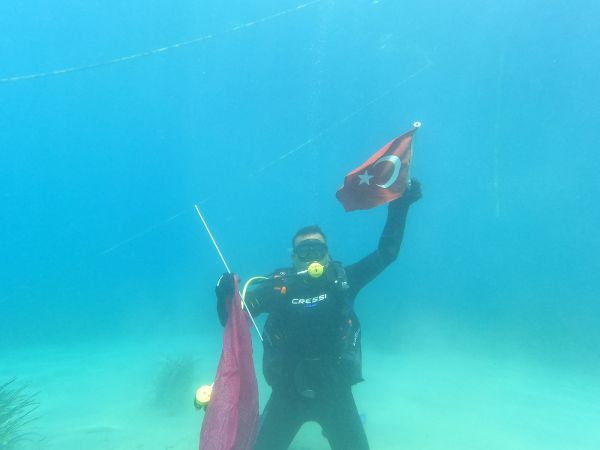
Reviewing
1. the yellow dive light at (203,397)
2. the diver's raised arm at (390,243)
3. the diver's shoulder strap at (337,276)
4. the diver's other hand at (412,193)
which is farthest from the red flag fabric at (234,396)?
the diver's other hand at (412,193)

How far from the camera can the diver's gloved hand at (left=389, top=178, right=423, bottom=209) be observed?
14.1ft

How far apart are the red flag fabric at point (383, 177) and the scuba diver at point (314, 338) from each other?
7.9 inches

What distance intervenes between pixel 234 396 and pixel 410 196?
273cm

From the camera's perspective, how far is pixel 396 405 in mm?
8836

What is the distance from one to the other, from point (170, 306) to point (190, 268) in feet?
96.8

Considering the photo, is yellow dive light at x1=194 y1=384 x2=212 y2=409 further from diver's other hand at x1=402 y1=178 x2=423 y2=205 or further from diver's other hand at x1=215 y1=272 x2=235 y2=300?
diver's other hand at x1=402 y1=178 x2=423 y2=205

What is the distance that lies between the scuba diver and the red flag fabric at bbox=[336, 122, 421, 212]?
20 centimetres

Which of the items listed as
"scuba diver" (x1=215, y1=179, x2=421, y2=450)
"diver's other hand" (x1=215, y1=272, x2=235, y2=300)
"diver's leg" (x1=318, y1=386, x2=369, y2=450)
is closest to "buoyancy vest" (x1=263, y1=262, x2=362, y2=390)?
"scuba diver" (x1=215, y1=179, x2=421, y2=450)

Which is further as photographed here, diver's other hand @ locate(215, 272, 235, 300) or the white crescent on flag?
the white crescent on flag

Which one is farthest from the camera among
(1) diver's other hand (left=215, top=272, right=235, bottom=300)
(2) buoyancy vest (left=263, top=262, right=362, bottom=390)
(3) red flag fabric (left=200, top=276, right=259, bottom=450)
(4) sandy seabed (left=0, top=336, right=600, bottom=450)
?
(4) sandy seabed (left=0, top=336, right=600, bottom=450)

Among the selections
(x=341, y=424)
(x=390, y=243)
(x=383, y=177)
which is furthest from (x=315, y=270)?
(x=341, y=424)

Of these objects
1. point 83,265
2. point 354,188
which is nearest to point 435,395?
point 354,188

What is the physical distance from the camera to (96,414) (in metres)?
Answer: 8.71

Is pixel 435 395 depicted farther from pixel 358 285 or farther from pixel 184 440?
pixel 358 285
